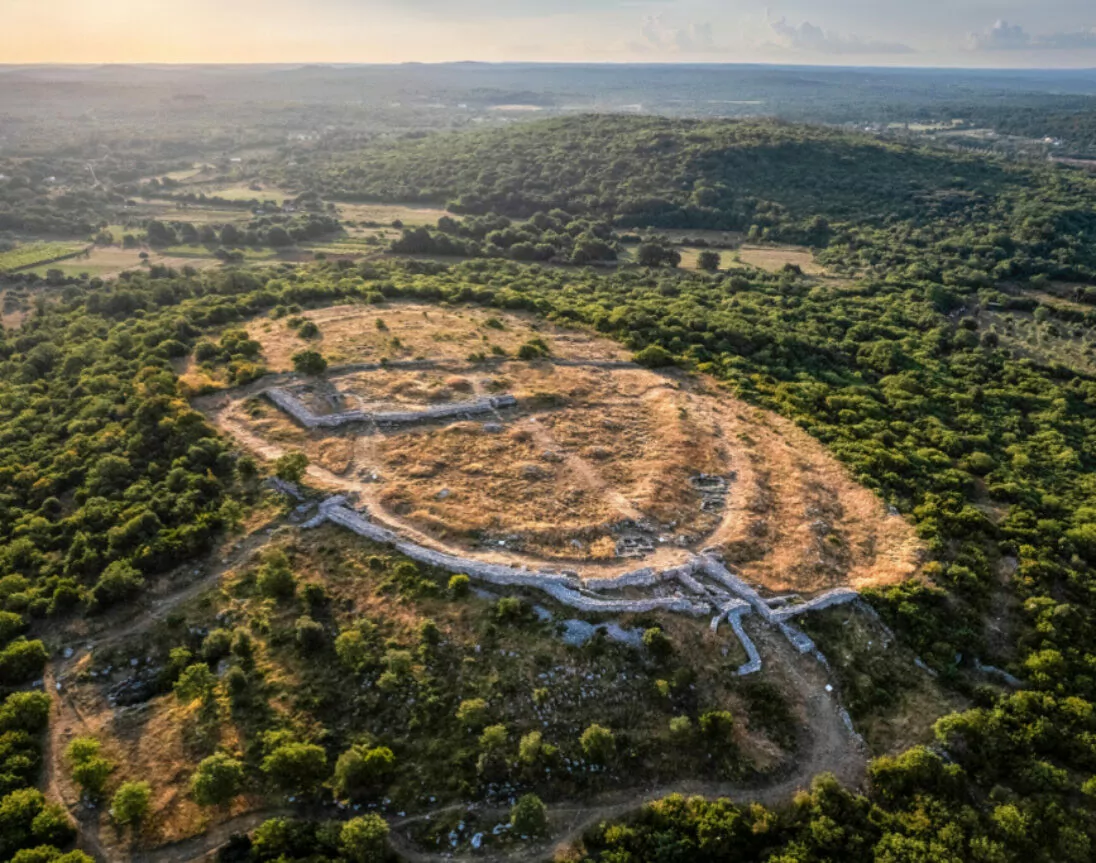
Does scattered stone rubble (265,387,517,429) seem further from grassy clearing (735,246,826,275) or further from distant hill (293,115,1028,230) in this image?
distant hill (293,115,1028,230)

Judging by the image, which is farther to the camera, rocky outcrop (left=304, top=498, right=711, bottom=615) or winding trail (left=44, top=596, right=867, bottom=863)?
rocky outcrop (left=304, top=498, right=711, bottom=615)

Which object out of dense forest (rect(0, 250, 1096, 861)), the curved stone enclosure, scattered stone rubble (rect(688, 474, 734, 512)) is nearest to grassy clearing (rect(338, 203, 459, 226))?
dense forest (rect(0, 250, 1096, 861))

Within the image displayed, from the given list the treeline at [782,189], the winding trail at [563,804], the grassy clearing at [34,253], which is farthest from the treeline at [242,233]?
the winding trail at [563,804]

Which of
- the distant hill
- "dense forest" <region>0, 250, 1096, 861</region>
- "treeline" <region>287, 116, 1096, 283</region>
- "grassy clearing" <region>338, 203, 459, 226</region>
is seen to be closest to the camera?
"dense forest" <region>0, 250, 1096, 861</region>

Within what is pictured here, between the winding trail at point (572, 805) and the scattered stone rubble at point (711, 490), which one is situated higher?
the scattered stone rubble at point (711, 490)

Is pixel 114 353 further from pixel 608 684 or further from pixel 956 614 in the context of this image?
pixel 956 614

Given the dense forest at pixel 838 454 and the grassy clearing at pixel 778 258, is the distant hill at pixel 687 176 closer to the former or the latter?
the grassy clearing at pixel 778 258

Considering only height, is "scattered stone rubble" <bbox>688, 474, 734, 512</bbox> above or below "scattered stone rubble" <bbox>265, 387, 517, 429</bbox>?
below
